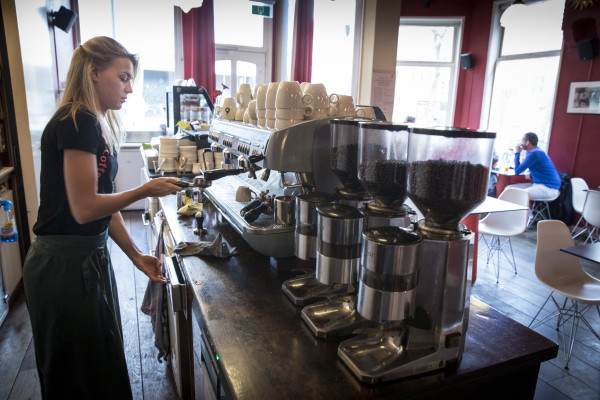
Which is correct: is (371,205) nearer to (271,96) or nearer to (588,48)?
(271,96)

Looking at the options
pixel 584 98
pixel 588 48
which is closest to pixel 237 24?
pixel 588 48

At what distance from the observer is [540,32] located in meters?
5.93

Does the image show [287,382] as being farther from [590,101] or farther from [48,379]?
[590,101]

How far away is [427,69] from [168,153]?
213 inches

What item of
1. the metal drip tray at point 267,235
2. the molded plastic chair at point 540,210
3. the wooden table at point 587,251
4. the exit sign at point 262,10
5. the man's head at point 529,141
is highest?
the exit sign at point 262,10

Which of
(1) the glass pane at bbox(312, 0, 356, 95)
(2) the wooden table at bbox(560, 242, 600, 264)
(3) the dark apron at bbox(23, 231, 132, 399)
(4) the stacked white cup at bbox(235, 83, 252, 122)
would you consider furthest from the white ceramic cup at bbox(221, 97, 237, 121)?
(1) the glass pane at bbox(312, 0, 356, 95)

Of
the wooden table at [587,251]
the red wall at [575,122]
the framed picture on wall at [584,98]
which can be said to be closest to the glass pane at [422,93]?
the red wall at [575,122]

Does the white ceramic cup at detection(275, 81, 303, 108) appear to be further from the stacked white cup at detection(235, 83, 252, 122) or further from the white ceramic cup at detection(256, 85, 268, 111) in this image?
the stacked white cup at detection(235, 83, 252, 122)

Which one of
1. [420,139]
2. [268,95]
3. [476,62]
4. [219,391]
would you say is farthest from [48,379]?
[476,62]

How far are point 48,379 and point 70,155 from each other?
79 centimetres

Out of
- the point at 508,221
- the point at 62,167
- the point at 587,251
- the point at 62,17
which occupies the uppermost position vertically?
the point at 62,17

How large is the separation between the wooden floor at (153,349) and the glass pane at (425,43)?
4454 mm

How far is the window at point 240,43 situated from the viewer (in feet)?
19.2

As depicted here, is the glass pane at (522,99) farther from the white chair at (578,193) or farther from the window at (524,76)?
the white chair at (578,193)
